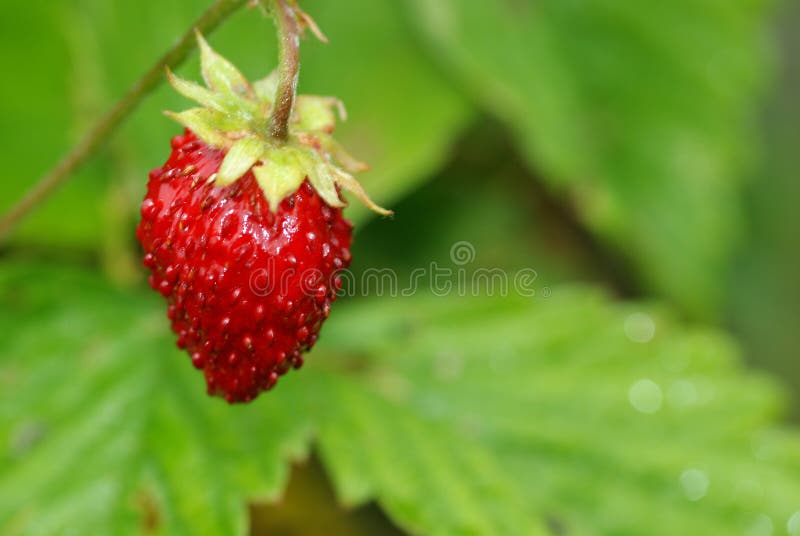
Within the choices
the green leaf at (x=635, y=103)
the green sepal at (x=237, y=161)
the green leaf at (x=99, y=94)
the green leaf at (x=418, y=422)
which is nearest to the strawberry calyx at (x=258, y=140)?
the green sepal at (x=237, y=161)

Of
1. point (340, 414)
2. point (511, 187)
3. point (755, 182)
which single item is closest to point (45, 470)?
point (340, 414)

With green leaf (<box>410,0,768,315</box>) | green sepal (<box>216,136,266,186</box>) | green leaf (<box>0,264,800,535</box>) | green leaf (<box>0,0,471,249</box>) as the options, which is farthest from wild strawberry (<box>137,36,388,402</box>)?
green leaf (<box>410,0,768,315</box>)

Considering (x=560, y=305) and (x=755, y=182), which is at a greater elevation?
(x=755, y=182)

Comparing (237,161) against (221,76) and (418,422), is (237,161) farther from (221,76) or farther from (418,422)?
(418,422)

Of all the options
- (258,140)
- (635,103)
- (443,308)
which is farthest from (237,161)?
(635,103)

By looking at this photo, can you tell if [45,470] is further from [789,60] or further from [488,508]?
[789,60]

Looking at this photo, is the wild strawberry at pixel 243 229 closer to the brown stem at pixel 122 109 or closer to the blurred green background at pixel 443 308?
the brown stem at pixel 122 109
